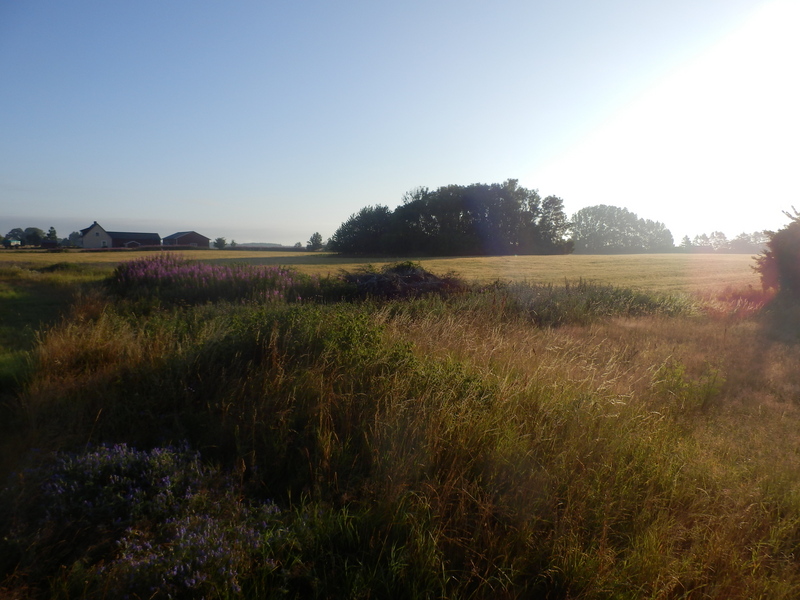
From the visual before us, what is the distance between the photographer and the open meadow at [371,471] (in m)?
2.42

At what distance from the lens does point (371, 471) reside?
10.1 ft

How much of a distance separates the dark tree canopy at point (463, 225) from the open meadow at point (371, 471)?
42.9 meters

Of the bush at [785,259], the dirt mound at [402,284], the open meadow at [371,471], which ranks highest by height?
the bush at [785,259]

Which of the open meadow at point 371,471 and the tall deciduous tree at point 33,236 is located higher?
the tall deciduous tree at point 33,236

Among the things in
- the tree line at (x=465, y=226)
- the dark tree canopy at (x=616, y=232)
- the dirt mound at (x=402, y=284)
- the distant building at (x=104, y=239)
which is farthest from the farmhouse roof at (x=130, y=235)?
the dark tree canopy at (x=616, y=232)

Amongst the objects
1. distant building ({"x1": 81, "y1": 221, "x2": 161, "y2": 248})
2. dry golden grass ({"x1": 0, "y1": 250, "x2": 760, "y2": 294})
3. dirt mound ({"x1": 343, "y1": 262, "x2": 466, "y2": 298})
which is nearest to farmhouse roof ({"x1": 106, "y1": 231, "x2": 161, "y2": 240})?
distant building ({"x1": 81, "y1": 221, "x2": 161, "y2": 248})

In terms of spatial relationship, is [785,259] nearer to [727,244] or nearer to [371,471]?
[371,471]

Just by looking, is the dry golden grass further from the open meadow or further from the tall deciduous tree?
the tall deciduous tree

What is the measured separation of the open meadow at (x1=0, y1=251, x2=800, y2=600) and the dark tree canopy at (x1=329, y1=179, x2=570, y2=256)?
4291cm

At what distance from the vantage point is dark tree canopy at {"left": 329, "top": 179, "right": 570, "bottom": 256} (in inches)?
1911

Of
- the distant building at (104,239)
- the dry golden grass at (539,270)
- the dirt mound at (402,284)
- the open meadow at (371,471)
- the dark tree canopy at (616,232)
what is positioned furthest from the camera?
the dark tree canopy at (616,232)

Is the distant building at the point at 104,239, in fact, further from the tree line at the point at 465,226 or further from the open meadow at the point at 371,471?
the open meadow at the point at 371,471

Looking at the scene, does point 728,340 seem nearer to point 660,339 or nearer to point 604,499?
point 660,339

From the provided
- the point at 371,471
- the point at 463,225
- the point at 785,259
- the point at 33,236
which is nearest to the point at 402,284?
the point at 371,471
